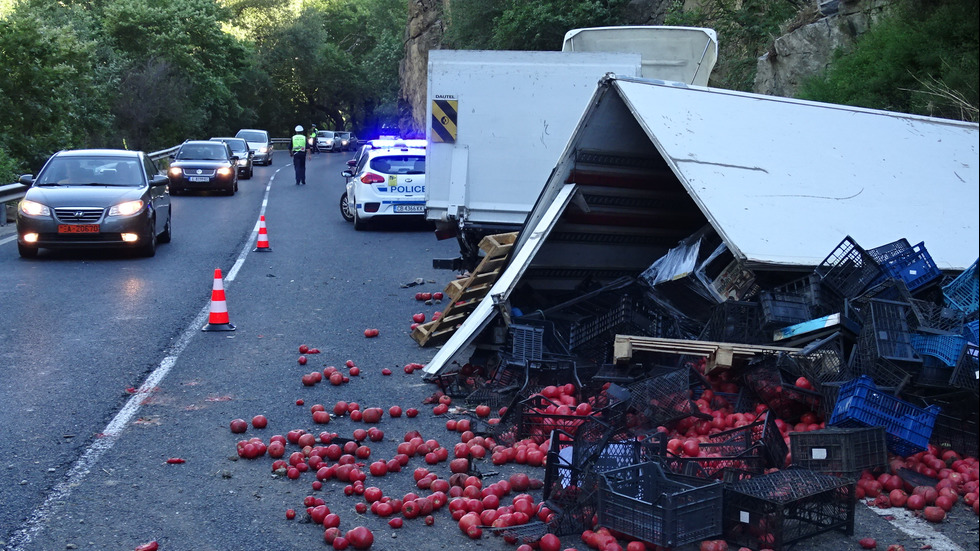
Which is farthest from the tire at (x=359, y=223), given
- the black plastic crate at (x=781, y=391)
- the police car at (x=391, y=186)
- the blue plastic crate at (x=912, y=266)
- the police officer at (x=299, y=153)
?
the black plastic crate at (x=781, y=391)

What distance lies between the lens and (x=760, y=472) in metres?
5.64

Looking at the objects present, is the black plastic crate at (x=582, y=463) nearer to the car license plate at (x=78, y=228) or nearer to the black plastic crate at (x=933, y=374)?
the black plastic crate at (x=933, y=374)

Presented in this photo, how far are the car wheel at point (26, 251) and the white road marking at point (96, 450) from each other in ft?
20.3

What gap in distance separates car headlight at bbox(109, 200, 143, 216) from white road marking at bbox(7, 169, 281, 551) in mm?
5432

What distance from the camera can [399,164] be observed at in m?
20.4

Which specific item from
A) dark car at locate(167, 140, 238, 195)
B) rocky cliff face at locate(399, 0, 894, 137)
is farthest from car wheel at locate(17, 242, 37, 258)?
dark car at locate(167, 140, 238, 195)

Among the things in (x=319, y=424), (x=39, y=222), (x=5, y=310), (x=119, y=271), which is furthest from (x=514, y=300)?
(x=39, y=222)

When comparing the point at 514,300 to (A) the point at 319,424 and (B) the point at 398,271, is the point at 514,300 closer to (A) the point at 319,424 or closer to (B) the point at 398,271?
(A) the point at 319,424

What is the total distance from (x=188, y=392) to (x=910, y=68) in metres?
12.2

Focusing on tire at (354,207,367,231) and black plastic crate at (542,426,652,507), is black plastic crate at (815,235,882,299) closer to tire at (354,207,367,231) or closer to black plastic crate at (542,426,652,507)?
black plastic crate at (542,426,652,507)

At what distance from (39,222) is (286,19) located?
7139cm

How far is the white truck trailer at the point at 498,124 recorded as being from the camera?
12539mm

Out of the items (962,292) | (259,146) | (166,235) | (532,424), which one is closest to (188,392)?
(532,424)

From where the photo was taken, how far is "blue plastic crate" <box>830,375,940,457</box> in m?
5.82
